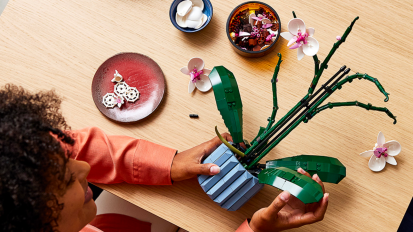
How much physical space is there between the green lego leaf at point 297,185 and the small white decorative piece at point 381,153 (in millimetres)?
277

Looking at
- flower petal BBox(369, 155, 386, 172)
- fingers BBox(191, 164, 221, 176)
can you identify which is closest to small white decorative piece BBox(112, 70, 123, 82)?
fingers BBox(191, 164, 221, 176)

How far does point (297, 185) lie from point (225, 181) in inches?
7.6

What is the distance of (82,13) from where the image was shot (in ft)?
3.17

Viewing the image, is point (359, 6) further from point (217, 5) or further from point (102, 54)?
point (102, 54)

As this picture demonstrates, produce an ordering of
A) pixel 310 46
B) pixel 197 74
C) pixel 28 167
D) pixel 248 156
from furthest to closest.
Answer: pixel 197 74 < pixel 248 156 < pixel 310 46 < pixel 28 167

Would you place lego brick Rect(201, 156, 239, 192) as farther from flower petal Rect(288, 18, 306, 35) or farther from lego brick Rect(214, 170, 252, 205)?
flower petal Rect(288, 18, 306, 35)

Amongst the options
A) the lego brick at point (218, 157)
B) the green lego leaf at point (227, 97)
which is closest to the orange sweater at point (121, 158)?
the lego brick at point (218, 157)

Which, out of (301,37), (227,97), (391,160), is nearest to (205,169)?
(227,97)

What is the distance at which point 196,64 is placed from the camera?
0.88 meters

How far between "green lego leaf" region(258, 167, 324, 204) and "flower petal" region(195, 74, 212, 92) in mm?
347

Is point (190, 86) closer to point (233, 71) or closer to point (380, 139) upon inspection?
point (233, 71)

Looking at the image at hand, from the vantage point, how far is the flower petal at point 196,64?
0.86m

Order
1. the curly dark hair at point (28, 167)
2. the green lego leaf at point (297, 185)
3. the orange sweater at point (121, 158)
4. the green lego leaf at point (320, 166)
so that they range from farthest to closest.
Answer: the orange sweater at point (121, 158) < the green lego leaf at point (320, 166) < the green lego leaf at point (297, 185) < the curly dark hair at point (28, 167)

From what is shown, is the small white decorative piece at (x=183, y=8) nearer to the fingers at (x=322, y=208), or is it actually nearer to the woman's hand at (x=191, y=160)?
the woman's hand at (x=191, y=160)
